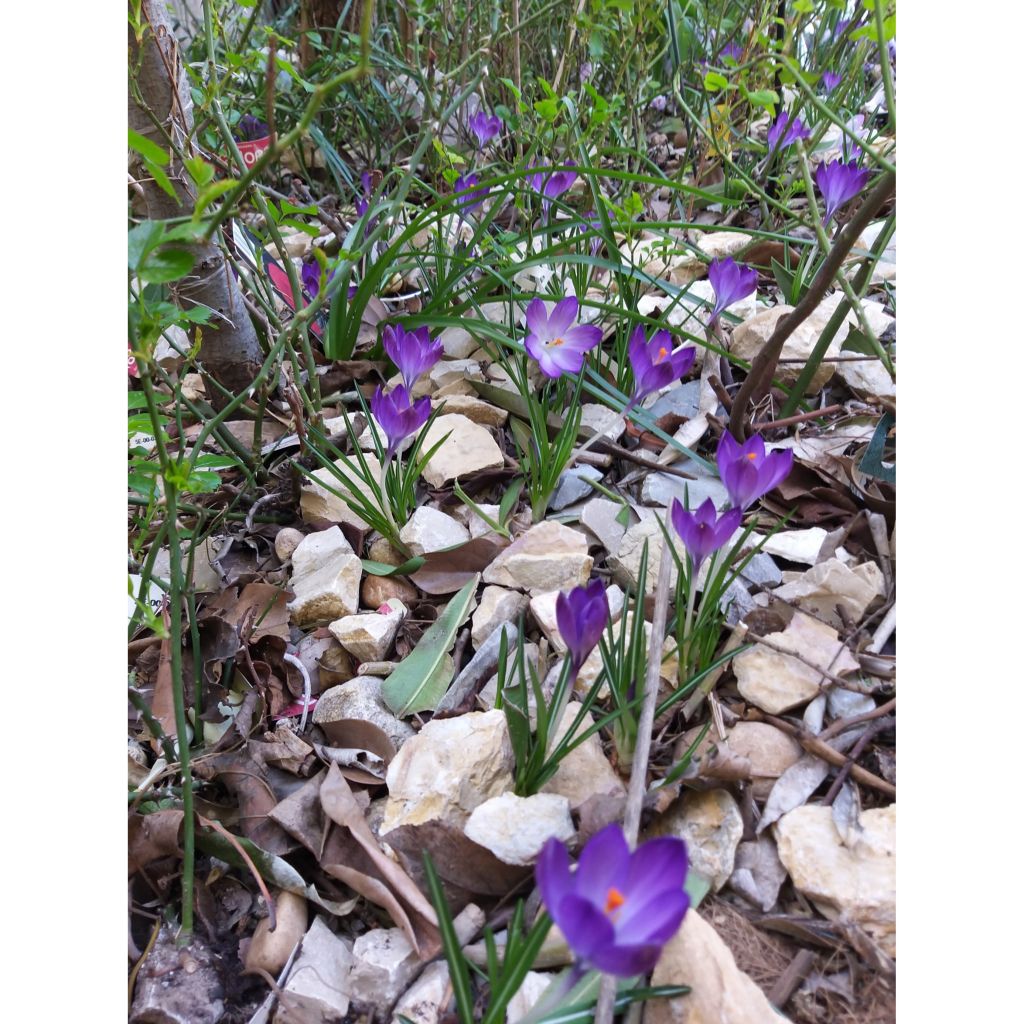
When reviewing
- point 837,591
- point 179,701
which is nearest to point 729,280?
point 837,591

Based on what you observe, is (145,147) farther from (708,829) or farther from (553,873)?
(708,829)

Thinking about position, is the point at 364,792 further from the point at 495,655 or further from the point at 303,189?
the point at 303,189

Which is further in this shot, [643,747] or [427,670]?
[427,670]

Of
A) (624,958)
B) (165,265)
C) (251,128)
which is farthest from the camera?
(251,128)

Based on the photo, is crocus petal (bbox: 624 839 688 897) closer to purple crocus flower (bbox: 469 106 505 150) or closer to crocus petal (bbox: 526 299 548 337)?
crocus petal (bbox: 526 299 548 337)

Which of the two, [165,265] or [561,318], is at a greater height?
[165,265]

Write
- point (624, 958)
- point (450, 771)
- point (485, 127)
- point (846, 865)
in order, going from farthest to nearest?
point (485, 127) < point (450, 771) < point (846, 865) < point (624, 958)

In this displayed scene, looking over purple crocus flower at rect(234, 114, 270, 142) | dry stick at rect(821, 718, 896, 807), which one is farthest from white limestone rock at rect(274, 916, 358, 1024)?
purple crocus flower at rect(234, 114, 270, 142)

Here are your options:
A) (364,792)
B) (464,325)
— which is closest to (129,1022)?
(364,792)
